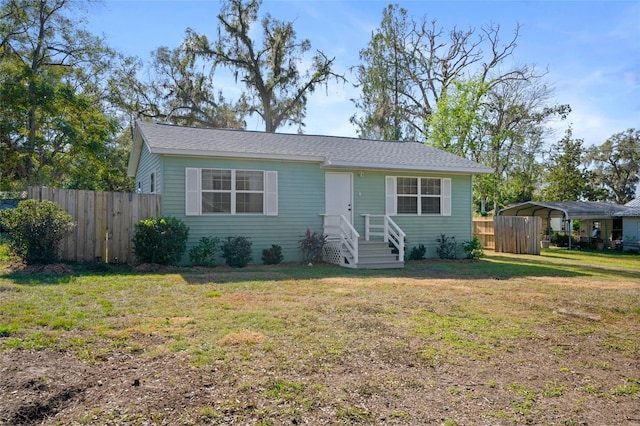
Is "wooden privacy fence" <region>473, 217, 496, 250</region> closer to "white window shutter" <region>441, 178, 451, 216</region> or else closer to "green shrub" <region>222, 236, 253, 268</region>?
"white window shutter" <region>441, 178, 451, 216</region>

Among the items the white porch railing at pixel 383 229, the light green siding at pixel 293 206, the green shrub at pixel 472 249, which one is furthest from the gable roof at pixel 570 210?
the white porch railing at pixel 383 229

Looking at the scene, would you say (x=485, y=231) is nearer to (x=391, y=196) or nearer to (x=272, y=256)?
(x=391, y=196)

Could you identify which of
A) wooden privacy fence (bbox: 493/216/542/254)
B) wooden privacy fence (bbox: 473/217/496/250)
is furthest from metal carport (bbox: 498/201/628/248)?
wooden privacy fence (bbox: 493/216/542/254)

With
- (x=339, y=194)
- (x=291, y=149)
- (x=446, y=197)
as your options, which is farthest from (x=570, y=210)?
(x=291, y=149)

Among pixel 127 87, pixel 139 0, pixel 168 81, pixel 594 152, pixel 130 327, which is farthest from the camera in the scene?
pixel 594 152

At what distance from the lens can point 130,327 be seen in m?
4.98

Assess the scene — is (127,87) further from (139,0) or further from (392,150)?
(392,150)

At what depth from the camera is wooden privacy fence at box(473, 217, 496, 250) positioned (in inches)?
789

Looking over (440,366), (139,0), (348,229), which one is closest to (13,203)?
(139,0)

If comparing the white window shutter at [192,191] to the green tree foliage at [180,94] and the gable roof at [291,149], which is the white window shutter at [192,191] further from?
the green tree foliage at [180,94]

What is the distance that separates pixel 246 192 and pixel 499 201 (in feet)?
70.6

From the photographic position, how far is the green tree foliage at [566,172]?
1259 inches

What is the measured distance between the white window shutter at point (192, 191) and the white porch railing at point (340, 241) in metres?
3.66

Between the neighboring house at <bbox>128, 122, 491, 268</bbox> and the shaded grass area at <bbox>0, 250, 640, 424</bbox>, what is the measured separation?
3.41 meters
